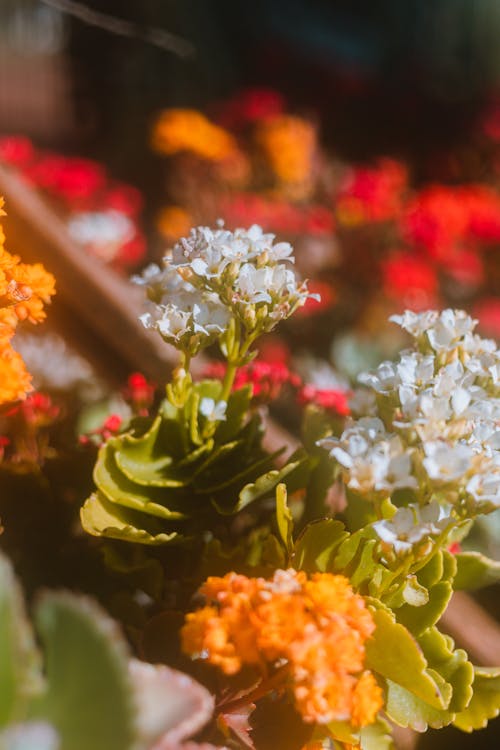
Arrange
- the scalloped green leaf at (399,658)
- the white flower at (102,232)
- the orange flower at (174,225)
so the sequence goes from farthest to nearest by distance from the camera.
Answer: the orange flower at (174,225), the white flower at (102,232), the scalloped green leaf at (399,658)

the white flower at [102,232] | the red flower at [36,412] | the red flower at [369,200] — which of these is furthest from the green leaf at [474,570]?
the red flower at [369,200]

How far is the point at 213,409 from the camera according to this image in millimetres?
556

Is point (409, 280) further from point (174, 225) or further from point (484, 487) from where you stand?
point (484, 487)

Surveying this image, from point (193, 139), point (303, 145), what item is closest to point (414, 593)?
point (193, 139)

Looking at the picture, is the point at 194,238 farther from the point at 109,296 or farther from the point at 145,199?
the point at 145,199

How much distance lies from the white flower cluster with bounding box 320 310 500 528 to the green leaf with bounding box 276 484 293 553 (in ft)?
0.14

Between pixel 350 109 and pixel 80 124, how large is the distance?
124 centimetres

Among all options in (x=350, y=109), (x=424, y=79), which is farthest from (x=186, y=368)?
(x=424, y=79)

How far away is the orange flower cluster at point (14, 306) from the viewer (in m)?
0.46

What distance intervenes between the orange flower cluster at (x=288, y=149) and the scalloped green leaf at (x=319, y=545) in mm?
1893

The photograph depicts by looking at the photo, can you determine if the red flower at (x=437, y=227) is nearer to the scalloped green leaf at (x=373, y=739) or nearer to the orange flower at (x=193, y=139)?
the orange flower at (x=193, y=139)

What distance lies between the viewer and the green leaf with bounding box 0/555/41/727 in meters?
0.35

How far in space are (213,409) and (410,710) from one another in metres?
0.23

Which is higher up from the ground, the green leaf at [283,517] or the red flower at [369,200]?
the green leaf at [283,517]
